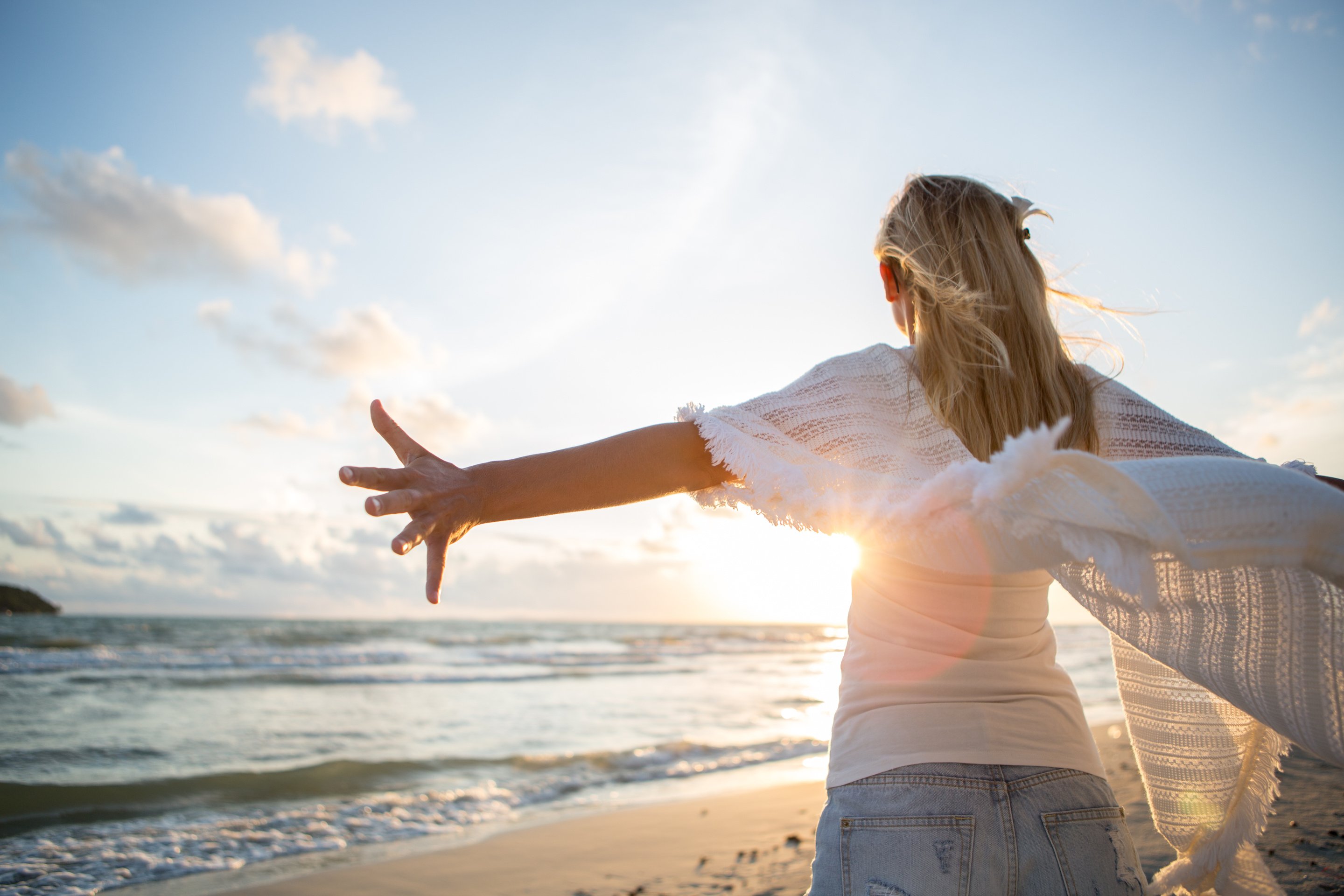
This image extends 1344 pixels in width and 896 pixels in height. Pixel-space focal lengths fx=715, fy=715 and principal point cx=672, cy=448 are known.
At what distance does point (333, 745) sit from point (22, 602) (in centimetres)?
4070

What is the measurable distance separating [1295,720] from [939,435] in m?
0.73

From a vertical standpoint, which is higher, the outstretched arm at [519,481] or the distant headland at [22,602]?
the outstretched arm at [519,481]

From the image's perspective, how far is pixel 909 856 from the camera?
1162mm

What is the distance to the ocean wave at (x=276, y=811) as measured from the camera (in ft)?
14.7

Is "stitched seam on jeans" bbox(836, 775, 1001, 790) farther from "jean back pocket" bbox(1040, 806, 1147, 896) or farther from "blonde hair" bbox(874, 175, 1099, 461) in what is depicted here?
"blonde hair" bbox(874, 175, 1099, 461)

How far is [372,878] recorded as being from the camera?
13.9 feet

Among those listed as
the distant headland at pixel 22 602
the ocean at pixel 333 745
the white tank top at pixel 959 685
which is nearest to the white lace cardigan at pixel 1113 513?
the white tank top at pixel 959 685

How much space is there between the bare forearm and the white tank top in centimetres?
41

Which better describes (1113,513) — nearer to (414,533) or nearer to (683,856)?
(414,533)

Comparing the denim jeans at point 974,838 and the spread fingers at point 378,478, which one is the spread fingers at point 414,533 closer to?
the spread fingers at point 378,478

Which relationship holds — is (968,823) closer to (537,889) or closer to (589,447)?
(589,447)

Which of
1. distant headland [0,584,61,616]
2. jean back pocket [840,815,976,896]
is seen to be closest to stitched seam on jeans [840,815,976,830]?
jean back pocket [840,815,976,896]

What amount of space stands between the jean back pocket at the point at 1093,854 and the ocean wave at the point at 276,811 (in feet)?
16.8

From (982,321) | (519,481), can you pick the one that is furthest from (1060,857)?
(519,481)
